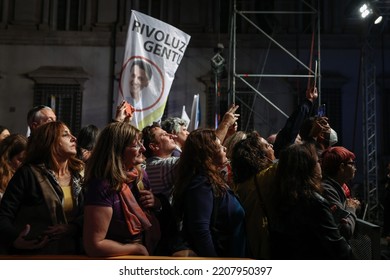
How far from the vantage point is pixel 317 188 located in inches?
89.5

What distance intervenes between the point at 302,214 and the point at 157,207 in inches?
28.1

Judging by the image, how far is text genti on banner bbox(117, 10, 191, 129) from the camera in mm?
4848

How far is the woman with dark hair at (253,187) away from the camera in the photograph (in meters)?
2.45

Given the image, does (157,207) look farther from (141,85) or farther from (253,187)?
(141,85)

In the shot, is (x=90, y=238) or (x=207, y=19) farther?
(x=207, y=19)

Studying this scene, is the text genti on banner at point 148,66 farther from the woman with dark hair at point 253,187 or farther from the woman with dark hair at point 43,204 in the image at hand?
the woman with dark hair at point 43,204

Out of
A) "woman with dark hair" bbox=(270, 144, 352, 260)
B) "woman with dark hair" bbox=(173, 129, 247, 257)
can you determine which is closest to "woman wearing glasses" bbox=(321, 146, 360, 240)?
"woman with dark hair" bbox=(270, 144, 352, 260)

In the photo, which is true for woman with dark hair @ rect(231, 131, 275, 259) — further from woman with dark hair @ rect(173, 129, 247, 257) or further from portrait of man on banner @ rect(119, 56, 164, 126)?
portrait of man on banner @ rect(119, 56, 164, 126)

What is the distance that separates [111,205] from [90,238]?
0.54ft

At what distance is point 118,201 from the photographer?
2035 millimetres

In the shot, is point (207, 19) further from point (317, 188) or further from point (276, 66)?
point (317, 188)

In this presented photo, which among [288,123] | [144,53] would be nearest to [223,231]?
[288,123]

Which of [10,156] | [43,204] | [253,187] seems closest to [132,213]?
[43,204]

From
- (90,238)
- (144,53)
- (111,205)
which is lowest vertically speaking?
(90,238)
